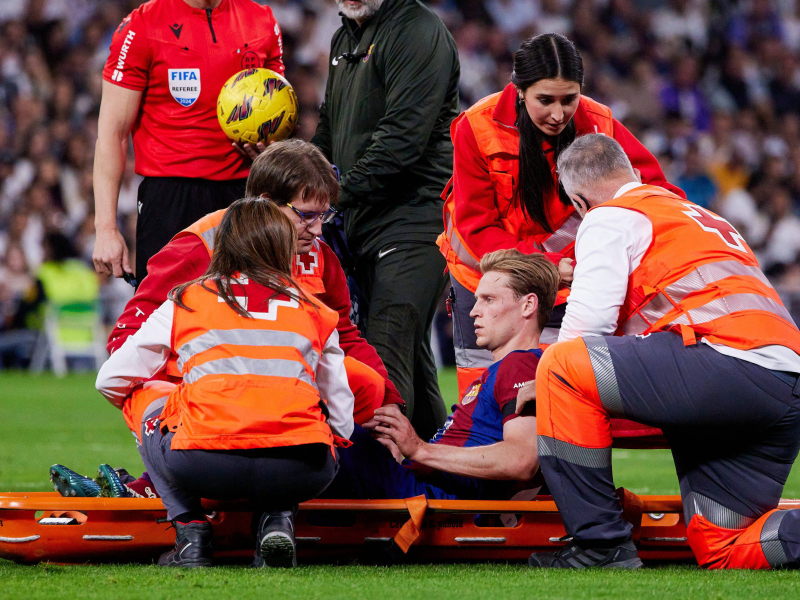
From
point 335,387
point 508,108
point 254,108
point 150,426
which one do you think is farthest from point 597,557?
point 254,108

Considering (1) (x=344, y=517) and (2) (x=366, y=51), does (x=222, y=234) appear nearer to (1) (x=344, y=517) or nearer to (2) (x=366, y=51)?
(1) (x=344, y=517)

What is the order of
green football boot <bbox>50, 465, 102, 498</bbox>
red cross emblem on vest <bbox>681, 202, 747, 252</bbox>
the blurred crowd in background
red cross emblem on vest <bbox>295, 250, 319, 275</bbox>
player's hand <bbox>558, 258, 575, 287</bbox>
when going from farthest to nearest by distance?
1. the blurred crowd in background
2. player's hand <bbox>558, 258, 575, 287</bbox>
3. red cross emblem on vest <bbox>295, 250, 319, 275</bbox>
4. green football boot <bbox>50, 465, 102, 498</bbox>
5. red cross emblem on vest <bbox>681, 202, 747, 252</bbox>

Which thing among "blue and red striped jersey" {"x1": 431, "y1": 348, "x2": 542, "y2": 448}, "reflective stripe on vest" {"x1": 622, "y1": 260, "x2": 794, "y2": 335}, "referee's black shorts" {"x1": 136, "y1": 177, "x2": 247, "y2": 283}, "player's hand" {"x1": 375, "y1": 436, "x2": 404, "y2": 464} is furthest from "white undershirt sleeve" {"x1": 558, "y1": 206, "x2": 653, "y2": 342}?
"referee's black shorts" {"x1": 136, "y1": 177, "x2": 247, "y2": 283}

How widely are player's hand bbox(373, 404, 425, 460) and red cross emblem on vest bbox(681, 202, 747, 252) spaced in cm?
119

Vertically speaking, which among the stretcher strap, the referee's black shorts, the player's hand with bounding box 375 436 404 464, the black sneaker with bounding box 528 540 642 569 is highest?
the referee's black shorts

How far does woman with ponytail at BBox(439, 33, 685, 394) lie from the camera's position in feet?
14.3

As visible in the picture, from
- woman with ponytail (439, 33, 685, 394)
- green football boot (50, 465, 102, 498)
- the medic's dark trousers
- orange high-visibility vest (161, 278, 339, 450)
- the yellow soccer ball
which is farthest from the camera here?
the yellow soccer ball

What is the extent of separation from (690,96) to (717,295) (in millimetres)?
12840

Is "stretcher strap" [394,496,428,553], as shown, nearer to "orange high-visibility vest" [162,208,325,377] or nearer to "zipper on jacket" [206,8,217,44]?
"orange high-visibility vest" [162,208,325,377]

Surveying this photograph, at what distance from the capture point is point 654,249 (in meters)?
3.45

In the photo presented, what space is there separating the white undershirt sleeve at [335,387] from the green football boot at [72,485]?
993mm

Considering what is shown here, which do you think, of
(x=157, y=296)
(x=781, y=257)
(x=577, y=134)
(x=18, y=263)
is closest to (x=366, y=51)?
(x=577, y=134)

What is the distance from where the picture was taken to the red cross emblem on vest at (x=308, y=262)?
3.99 m

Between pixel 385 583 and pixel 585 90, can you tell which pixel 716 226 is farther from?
pixel 585 90
